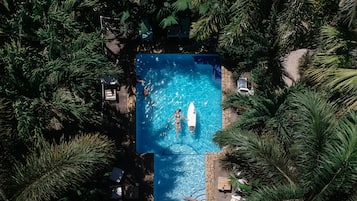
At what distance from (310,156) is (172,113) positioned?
5098 mm

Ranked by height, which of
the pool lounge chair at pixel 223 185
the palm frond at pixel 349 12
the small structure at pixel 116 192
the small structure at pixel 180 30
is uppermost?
the palm frond at pixel 349 12

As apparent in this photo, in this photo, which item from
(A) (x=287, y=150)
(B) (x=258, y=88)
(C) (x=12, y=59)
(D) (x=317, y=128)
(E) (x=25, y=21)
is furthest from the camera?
(B) (x=258, y=88)

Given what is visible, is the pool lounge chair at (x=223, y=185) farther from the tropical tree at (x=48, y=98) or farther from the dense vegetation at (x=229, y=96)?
the tropical tree at (x=48, y=98)

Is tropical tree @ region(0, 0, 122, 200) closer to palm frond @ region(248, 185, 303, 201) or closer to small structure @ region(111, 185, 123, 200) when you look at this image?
small structure @ region(111, 185, 123, 200)

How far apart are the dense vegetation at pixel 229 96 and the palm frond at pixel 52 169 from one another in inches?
0.8

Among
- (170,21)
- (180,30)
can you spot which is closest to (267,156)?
(170,21)

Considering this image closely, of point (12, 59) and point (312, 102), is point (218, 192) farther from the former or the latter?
point (12, 59)

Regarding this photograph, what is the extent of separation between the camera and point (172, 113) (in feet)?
41.4

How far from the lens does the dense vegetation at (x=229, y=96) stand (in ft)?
27.1

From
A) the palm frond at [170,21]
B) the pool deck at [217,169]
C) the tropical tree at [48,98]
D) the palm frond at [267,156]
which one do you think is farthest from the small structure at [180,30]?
the palm frond at [267,156]

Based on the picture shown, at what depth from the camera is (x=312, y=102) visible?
8.60 m

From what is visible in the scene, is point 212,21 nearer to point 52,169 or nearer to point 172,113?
point 172,113

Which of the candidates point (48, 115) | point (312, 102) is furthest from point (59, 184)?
point (312, 102)

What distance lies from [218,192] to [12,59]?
20.9 ft
